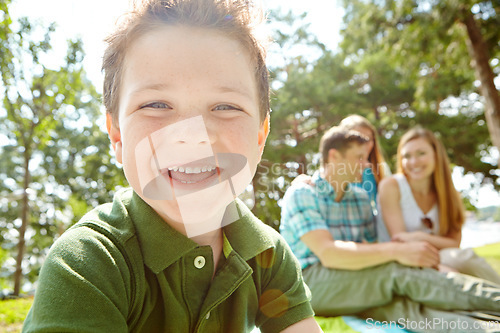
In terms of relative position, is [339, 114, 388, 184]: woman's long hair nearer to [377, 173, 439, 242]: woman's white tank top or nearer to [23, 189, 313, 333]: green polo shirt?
[377, 173, 439, 242]: woman's white tank top

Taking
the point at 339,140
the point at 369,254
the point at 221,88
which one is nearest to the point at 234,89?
the point at 221,88

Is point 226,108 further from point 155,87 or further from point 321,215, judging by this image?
point 321,215

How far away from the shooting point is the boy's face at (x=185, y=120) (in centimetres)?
66

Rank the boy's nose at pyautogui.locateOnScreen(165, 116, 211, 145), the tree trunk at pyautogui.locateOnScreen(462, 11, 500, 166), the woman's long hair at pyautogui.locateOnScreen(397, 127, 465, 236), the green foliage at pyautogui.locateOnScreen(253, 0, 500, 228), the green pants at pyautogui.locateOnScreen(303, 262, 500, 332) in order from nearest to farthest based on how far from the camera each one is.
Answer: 1. the boy's nose at pyautogui.locateOnScreen(165, 116, 211, 145)
2. the green pants at pyautogui.locateOnScreen(303, 262, 500, 332)
3. the woman's long hair at pyautogui.locateOnScreen(397, 127, 465, 236)
4. the green foliage at pyautogui.locateOnScreen(253, 0, 500, 228)
5. the tree trunk at pyautogui.locateOnScreen(462, 11, 500, 166)

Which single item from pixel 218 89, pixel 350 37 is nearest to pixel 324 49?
pixel 350 37

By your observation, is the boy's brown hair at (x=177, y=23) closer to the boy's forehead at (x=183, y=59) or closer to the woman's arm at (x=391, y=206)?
the boy's forehead at (x=183, y=59)

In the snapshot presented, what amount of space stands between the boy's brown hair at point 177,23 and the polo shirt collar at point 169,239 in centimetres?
23

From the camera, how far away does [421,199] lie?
254cm

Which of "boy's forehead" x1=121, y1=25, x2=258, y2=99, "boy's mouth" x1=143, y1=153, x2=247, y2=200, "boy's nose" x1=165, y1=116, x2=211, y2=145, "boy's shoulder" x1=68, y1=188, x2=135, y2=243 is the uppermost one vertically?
"boy's forehead" x1=121, y1=25, x2=258, y2=99

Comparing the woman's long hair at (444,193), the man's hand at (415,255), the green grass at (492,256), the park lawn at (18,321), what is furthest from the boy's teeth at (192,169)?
the green grass at (492,256)

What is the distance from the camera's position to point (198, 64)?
2.21 feet

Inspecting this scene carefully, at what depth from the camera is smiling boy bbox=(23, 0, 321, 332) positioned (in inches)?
24.2

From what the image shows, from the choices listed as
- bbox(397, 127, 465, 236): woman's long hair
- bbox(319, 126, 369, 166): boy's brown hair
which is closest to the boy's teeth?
bbox(319, 126, 369, 166): boy's brown hair

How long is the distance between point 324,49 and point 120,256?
7.33 meters
